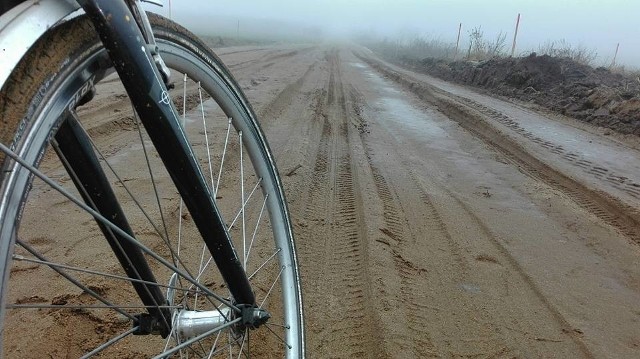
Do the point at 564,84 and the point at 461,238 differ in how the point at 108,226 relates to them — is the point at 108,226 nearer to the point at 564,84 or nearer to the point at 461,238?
the point at 461,238

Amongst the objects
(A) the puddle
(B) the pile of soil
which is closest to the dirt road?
(A) the puddle

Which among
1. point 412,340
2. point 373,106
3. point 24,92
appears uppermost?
point 24,92

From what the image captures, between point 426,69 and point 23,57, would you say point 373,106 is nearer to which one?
point 23,57

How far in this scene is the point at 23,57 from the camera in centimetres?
71

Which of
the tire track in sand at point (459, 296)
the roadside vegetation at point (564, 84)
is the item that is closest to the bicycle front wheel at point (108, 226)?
the tire track in sand at point (459, 296)

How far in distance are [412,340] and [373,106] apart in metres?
7.42

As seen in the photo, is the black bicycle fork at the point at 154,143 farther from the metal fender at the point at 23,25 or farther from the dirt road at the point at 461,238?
the dirt road at the point at 461,238

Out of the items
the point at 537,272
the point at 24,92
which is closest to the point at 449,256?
the point at 537,272

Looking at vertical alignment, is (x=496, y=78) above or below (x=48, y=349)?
above

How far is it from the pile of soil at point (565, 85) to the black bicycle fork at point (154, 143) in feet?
29.7

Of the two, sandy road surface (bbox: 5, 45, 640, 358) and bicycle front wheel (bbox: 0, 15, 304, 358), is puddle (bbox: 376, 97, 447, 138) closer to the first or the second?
sandy road surface (bbox: 5, 45, 640, 358)

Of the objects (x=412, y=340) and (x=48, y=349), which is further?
(x=412, y=340)

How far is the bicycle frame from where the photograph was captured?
2.72 feet

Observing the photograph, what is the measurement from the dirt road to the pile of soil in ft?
5.13
